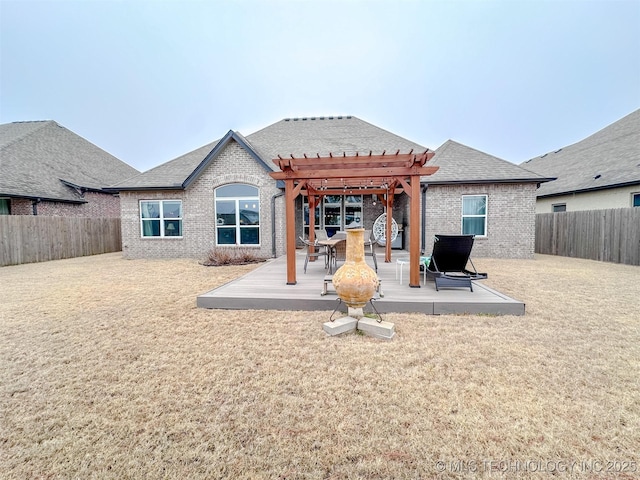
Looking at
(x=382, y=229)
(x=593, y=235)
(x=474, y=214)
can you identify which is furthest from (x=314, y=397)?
(x=593, y=235)

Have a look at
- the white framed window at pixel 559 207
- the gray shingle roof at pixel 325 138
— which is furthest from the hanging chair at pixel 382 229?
the white framed window at pixel 559 207

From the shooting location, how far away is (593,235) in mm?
10953

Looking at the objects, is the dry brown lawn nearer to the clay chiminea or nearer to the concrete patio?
the concrete patio

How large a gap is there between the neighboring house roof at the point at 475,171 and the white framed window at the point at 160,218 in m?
10.1

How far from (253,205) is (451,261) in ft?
26.3

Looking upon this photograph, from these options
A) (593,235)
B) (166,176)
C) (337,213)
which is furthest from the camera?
(337,213)

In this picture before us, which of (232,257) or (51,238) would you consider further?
(51,238)

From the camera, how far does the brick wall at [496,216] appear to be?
36.4 ft

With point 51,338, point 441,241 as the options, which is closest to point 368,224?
point 441,241

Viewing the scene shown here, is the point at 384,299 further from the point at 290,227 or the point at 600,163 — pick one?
the point at 600,163

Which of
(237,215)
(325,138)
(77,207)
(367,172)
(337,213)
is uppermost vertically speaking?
(325,138)

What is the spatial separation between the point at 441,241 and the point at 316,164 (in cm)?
270

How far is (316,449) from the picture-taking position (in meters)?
1.85

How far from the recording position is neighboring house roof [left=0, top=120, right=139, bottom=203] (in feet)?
43.7
